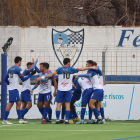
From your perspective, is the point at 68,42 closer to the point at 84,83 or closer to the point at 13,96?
the point at 84,83

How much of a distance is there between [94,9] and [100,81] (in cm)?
853

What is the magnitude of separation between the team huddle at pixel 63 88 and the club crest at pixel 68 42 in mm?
5755

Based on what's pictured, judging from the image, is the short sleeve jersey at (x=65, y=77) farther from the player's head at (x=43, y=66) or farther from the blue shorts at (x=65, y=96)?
the player's head at (x=43, y=66)

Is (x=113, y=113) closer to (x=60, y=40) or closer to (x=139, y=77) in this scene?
(x=139, y=77)

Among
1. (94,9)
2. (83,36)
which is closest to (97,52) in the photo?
(83,36)

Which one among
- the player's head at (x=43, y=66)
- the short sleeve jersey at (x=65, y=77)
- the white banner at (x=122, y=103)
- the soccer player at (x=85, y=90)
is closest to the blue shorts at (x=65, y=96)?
the short sleeve jersey at (x=65, y=77)

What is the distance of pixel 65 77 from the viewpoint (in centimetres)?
992

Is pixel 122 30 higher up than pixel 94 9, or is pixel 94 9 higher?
pixel 94 9

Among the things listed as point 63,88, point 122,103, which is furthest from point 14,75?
point 122,103

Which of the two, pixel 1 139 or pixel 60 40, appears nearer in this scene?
pixel 1 139

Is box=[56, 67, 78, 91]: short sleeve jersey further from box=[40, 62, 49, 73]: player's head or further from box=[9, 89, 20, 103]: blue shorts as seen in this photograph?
box=[9, 89, 20, 103]: blue shorts

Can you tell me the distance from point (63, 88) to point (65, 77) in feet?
1.03

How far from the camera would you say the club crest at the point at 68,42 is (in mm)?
16469

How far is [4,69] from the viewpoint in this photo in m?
11.6
